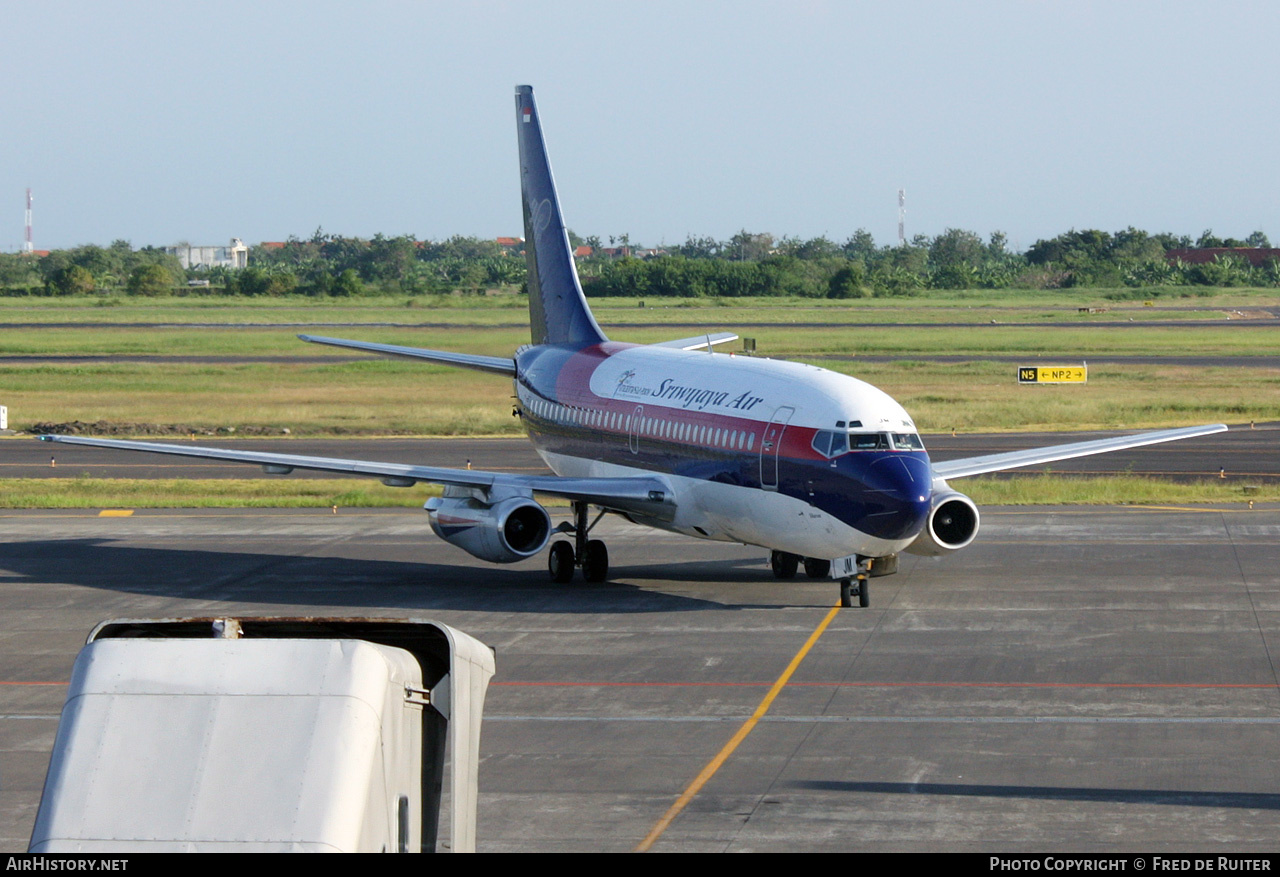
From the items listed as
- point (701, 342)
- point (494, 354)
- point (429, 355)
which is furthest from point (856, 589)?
point (494, 354)

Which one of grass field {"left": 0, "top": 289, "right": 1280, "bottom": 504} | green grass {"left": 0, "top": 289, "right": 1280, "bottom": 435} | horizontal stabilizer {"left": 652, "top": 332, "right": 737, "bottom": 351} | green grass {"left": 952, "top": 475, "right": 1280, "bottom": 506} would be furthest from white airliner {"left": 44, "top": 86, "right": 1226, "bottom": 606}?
green grass {"left": 0, "top": 289, "right": 1280, "bottom": 435}

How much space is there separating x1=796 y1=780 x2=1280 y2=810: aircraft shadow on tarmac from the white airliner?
989 cm

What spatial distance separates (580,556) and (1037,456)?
10.7 meters

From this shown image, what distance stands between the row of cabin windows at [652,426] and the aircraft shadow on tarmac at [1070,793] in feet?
40.0

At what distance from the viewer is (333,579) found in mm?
34188

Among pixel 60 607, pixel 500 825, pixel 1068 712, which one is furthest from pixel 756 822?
pixel 60 607

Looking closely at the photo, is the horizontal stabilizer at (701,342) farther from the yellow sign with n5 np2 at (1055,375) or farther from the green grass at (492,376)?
the yellow sign with n5 np2 at (1055,375)

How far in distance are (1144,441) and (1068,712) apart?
15.8m

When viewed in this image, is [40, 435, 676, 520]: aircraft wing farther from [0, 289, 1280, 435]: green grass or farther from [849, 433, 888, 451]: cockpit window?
[0, 289, 1280, 435]: green grass

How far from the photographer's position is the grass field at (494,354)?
68438 mm

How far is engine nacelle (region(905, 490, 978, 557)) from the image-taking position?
3080 cm

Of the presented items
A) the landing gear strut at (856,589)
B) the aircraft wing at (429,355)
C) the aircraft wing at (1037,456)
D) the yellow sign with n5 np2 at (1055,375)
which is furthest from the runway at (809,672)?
the yellow sign with n5 np2 at (1055,375)

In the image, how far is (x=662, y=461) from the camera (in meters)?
32.6

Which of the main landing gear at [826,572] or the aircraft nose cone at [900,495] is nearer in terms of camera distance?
the aircraft nose cone at [900,495]
